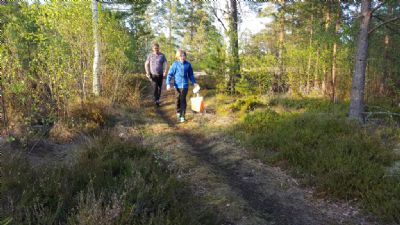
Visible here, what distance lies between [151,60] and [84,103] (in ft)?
10.4

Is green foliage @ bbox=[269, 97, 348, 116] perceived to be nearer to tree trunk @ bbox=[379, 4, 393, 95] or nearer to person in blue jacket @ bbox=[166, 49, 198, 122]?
person in blue jacket @ bbox=[166, 49, 198, 122]

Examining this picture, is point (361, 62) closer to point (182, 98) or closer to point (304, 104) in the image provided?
point (304, 104)

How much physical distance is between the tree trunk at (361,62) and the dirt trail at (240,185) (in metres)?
3.39

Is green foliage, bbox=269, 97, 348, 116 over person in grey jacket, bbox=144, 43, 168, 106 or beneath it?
beneath

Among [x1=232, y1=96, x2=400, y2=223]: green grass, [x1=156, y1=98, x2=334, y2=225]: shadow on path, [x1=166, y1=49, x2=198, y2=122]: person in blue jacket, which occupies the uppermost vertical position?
[x1=166, y1=49, x2=198, y2=122]: person in blue jacket

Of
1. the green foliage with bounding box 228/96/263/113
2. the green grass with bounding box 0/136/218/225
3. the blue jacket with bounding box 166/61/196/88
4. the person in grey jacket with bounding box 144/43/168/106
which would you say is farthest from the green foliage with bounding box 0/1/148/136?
the green foliage with bounding box 228/96/263/113

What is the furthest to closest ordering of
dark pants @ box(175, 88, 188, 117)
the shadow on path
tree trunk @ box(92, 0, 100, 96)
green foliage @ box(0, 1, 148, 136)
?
tree trunk @ box(92, 0, 100, 96), dark pants @ box(175, 88, 188, 117), green foliage @ box(0, 1, 148, 136), the shadow on path

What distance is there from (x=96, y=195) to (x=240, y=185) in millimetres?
2312

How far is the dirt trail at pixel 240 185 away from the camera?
12.1 ft

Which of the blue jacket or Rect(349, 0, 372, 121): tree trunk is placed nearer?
Rect(349, 0, 372, 121): tree trunk

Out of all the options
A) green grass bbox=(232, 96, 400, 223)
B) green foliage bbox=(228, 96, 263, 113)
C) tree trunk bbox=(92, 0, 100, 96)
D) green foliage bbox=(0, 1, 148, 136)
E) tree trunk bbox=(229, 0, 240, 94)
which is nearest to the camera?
green grass bbox=(232, 96, 400, 223)

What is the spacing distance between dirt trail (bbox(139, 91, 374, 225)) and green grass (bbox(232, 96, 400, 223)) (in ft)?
0.89

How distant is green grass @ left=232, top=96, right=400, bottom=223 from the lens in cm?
396

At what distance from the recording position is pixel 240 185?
4.59 metres
